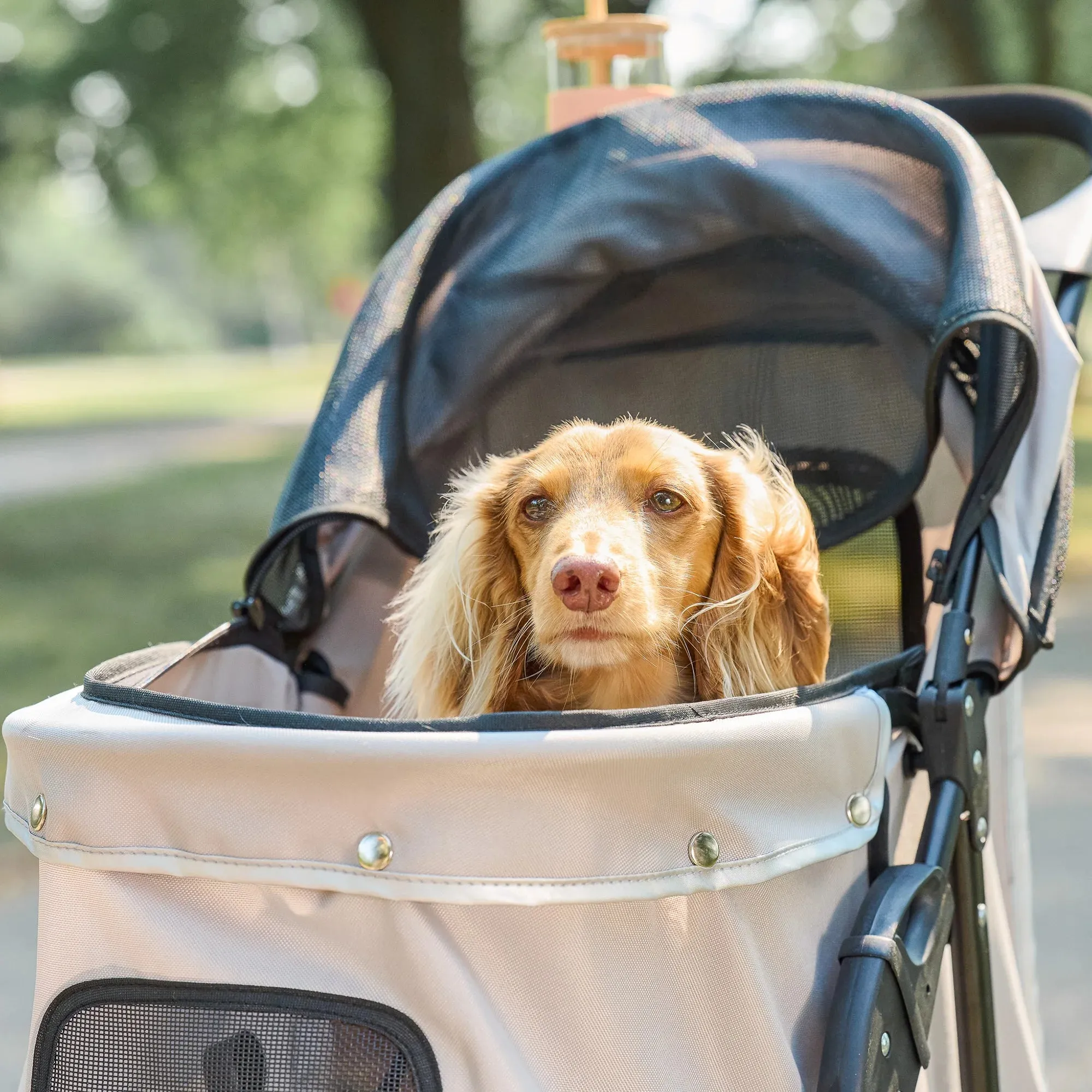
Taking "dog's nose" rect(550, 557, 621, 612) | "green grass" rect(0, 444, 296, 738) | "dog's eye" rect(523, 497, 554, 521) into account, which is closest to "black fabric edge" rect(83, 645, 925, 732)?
"dog's nose" rect(550, 557, 621, 612)

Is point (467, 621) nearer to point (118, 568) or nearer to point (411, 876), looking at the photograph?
point (411, 876)

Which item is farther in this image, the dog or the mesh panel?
the mesh panel

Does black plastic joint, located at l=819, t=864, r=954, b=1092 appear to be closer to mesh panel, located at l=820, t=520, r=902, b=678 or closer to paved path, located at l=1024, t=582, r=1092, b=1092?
mesh panel, located at l=820, t=520, r=902, b=678

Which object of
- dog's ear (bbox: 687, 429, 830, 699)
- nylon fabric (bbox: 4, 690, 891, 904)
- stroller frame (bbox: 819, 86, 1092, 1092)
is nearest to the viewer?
nylon fabric (bbox: 4, 690, 891, 904)

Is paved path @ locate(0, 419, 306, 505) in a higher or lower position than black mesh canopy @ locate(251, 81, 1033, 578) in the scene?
lower

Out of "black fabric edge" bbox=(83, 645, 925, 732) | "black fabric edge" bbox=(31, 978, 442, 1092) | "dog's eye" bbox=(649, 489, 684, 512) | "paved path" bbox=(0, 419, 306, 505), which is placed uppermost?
"black fabric edge" bbox=(83, 645, 925, 732)

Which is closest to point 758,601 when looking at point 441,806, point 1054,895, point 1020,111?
point 441,806

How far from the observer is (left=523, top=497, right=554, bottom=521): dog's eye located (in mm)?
2320

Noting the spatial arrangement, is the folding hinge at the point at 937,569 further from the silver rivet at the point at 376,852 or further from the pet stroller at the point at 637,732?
the silver rivet at the point at 376,852

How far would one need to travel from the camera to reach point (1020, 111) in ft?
10.1

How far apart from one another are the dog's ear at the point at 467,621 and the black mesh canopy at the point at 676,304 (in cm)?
23

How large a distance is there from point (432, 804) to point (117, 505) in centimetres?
1241

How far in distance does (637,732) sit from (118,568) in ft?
30.4

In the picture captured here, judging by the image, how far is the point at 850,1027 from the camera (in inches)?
Result: 59.4
